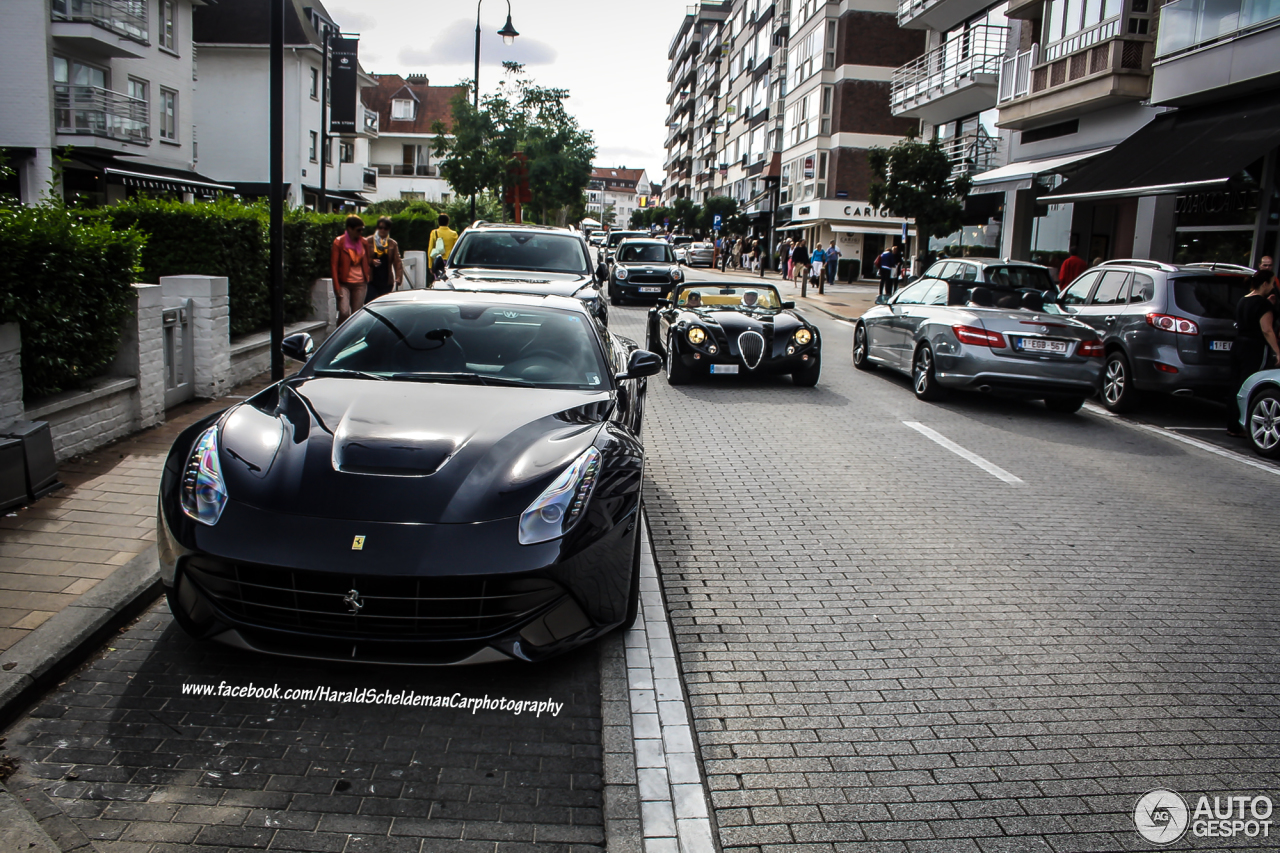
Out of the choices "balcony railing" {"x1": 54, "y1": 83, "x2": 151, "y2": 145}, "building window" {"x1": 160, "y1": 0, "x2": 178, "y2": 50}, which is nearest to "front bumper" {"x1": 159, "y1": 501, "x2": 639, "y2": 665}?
"balcony railing" {"x1": 54, "y1": 83, "x2": 151, "y2": 145}

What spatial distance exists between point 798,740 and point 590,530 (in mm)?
1085

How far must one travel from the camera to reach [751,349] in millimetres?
11938

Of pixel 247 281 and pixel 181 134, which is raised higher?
pixel 181 134

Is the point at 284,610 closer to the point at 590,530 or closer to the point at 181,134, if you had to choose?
the point at 590,530

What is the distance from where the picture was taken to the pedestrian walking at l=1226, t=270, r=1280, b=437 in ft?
34.5

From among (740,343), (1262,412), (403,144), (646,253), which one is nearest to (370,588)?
(740,343)

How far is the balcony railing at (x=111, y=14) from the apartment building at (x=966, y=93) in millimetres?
25006

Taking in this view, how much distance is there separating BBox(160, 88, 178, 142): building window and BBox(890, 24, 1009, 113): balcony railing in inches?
1034

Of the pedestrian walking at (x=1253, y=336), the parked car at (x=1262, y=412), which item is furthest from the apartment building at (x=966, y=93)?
the parked car at (x=1262, y=412)

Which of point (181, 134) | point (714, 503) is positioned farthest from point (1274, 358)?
point (181, 134)

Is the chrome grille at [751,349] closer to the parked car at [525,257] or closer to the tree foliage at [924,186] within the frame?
the parked car at [525,257]

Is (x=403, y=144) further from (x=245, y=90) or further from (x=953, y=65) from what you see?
(x=953, y=65)

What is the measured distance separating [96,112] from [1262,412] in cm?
3121

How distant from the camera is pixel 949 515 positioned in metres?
6.61
